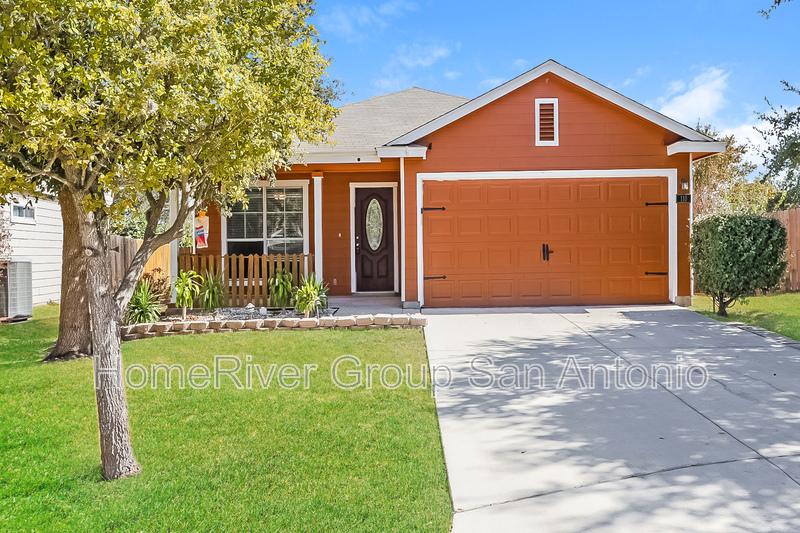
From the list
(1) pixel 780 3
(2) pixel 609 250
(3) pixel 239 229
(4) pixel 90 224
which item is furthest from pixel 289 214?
(1) pixel 780 3

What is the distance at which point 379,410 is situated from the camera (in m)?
4.61

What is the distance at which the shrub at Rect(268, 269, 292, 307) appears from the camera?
9.97 meters

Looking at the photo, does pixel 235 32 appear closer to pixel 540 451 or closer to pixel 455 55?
pixel 540 451

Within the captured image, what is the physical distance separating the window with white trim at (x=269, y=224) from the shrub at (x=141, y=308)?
322 cm

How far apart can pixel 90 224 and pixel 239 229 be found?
849 cm

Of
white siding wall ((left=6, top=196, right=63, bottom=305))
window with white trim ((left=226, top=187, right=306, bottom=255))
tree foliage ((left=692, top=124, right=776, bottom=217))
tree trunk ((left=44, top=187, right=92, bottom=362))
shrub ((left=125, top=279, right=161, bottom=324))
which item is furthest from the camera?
tree foliage ((left=692, top=124, right=776, bottom=217))

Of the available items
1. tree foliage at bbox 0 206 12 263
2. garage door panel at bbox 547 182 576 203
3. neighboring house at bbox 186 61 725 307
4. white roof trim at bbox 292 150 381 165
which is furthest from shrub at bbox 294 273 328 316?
tree foliage at bbox 0 206 12 263

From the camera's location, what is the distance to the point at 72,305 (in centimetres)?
718

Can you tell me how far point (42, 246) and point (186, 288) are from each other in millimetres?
6503

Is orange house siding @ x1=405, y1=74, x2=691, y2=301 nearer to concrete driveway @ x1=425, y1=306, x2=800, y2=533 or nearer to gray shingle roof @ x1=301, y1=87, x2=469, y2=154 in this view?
gray shingle roof @ x1=301, y1=87, x2=469, y2=154

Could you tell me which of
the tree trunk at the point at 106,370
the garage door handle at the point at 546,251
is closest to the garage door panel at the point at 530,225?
the garage door handle at the point at 546,251

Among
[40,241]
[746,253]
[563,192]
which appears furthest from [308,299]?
[40,241]

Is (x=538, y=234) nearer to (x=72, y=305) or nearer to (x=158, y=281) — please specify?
(x=158, y=281)

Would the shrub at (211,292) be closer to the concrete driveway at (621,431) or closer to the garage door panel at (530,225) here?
the concrete driveway at (621,431)
